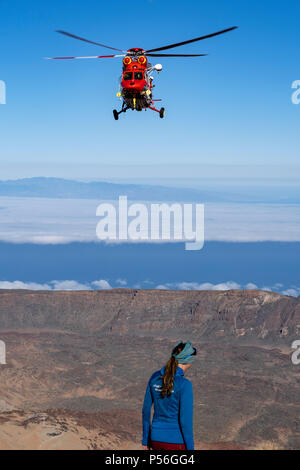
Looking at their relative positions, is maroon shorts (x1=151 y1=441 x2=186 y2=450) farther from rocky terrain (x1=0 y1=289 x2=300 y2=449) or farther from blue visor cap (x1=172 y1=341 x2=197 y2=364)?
rocky terrain (x1=0 y1=289 x2=300 y2=449)

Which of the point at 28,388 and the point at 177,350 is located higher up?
the point at 177,350

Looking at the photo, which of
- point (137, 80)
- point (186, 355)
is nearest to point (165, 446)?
point (186, 355)

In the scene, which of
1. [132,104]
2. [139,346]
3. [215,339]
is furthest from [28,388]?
[132,104]

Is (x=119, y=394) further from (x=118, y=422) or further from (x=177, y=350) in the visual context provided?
(x=177, y=350)

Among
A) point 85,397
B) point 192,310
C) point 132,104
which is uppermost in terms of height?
point 132,104

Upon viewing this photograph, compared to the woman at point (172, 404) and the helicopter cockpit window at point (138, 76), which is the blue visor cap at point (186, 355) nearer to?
the woman at point (172, 404)

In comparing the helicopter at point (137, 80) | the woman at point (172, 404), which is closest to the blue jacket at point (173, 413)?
the woman at point (172, 404)

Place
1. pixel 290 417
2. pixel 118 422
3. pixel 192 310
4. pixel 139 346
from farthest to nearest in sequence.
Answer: pixel 192 310 < pixel 139 346 < pixel 290 417 < pixel 118 422
